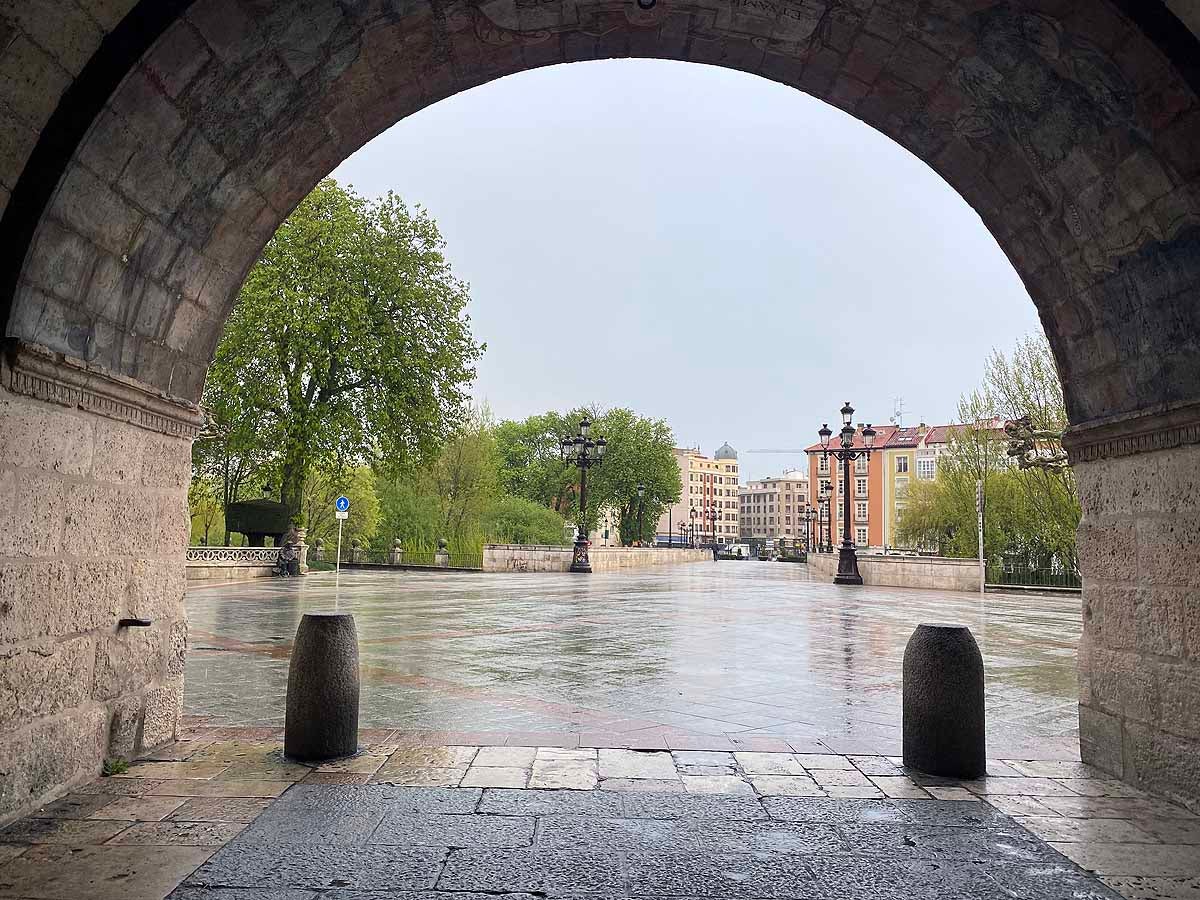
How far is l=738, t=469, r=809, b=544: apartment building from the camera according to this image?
573ft

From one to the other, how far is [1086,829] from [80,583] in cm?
554

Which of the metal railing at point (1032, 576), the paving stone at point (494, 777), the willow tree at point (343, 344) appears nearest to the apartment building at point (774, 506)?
the metal railing at point (1032, 576)

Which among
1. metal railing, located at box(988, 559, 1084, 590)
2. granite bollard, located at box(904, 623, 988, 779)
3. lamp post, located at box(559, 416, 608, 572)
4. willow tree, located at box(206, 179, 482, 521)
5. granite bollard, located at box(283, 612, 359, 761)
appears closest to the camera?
granite bollard, located at box(904, 623, 988, 779)

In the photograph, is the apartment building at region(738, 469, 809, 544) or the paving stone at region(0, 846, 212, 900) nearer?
the paving stone at region(0, 846, 212, 900)

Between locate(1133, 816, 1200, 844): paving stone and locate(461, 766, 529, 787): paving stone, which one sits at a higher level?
locate(461, 766, 529, 787): paving stone

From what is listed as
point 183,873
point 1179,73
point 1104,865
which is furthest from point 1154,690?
point 183,873

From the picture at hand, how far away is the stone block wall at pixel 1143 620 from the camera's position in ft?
15.0

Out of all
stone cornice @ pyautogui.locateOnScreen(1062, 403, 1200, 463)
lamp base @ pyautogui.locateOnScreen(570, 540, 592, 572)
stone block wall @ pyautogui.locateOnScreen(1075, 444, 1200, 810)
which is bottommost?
lamp base @ pyautogui.locateOnScreen(570, 540, 592, 572)

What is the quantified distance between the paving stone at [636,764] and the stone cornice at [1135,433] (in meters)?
3.50

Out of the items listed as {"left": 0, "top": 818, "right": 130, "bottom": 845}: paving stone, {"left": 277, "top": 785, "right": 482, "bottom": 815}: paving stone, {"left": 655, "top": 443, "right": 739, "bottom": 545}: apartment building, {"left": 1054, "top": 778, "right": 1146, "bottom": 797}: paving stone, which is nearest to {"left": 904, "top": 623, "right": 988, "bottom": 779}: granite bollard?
{"left": 1054, "top": 778, "right": 1146, "bottom": 797}: paving stone

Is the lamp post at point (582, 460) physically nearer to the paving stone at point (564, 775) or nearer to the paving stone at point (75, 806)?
the paving stone at point (564, 775)

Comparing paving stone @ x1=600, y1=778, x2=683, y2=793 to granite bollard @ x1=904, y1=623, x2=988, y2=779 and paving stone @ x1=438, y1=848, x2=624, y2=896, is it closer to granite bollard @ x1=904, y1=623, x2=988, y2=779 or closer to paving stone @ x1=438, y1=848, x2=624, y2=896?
paving stone @ x1=438, y1=848, x2=624, y2=896

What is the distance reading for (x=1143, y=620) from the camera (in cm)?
498

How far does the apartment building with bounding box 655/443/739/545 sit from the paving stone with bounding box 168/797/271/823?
442ft
